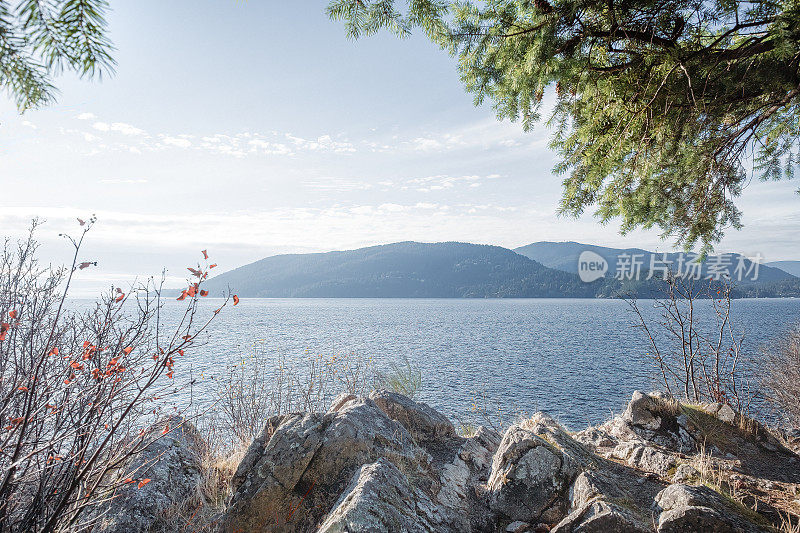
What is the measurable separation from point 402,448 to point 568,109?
159 inches

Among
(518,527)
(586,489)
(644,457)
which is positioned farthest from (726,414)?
(518,527)

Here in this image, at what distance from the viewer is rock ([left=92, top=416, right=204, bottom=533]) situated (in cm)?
390

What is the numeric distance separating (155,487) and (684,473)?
6.12 meters

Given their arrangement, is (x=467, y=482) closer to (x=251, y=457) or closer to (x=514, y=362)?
(x=251, y=457)

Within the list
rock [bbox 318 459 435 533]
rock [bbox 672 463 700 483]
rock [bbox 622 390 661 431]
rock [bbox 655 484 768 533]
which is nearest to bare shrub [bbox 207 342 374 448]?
rock [bbox 318 459 435 533]

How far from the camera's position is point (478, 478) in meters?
4.77

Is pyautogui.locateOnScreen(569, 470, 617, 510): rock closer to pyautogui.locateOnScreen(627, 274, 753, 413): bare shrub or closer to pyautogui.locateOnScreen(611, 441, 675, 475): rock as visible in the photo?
pyautogui.locateOnScreen(611, 441, 675, 475): rock

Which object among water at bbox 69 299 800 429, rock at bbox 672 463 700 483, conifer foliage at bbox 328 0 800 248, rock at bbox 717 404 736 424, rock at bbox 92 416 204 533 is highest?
conifer foliage at bbox 328 0 800 248

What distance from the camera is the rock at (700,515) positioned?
2.87 meters

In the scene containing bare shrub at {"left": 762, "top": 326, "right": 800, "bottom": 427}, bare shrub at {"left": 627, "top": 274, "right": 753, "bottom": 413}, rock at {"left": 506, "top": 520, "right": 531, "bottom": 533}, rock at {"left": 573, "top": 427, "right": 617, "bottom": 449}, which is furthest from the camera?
bare shrub at {"left": 762, "top": 326, "right": 800, "bottom": 427}

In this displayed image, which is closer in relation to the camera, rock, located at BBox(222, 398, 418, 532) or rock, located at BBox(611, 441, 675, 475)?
rock, located at BBox(222, 398, 418, 532)

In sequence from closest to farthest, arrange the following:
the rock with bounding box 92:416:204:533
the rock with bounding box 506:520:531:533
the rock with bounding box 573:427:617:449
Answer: the rock with bounding box 506:520:531:533 → the rock with bounding box 92:416:204:533 → the rock with bounding box 573:427:617:449

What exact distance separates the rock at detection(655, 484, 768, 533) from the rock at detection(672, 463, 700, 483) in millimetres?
1369

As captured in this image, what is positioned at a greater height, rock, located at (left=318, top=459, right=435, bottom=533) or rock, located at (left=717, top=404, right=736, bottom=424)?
rock, located at (left=318, top=459, right=435, bottom=533)
